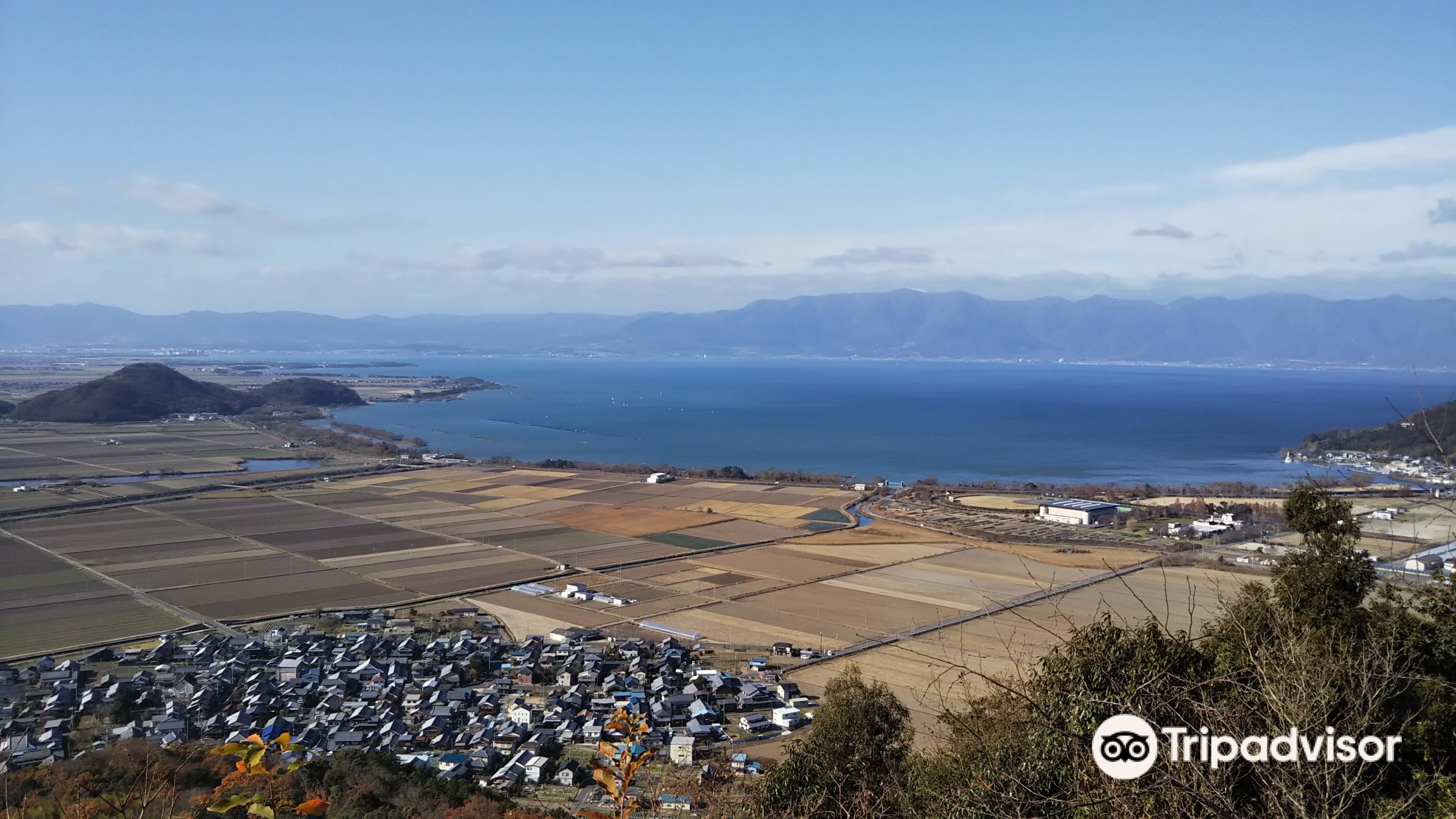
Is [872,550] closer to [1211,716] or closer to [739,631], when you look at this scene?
[739,631]

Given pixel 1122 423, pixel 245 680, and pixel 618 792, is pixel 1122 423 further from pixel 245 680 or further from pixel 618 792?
pixel 618 792

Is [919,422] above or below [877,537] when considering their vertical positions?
above

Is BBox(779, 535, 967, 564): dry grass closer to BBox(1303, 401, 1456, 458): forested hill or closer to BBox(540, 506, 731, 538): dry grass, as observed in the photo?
BBox(540, 506, 731, 538): dry grass

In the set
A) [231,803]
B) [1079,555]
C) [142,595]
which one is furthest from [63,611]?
[1079,555]

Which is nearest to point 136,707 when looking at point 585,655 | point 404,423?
point 585,655

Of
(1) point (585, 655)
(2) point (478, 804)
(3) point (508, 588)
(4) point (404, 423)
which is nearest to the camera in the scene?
(2) point (478, 804)

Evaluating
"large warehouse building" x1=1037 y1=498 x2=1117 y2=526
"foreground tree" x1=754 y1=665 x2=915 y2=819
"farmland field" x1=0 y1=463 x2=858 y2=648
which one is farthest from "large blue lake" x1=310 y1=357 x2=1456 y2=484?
"farmland field" x1=0 y1=463 x2=858 y2=648

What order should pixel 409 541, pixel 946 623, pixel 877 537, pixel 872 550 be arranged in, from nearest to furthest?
pixel 946 623, pixel 872 550, pixel 409 541, pixel 877 537
